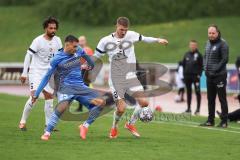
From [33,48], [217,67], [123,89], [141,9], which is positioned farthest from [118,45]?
[141,9]

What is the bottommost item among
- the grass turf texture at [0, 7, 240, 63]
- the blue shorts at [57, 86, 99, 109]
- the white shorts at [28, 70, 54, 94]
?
the blue shorts at [57, 86, 99, 109]

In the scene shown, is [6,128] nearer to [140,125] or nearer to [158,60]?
[140,125]

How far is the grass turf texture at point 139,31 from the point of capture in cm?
4789

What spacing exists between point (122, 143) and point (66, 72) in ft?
5.58

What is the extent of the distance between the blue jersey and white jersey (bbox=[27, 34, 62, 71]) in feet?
4.28

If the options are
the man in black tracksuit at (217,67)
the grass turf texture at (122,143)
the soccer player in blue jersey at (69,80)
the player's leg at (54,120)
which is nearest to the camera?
the grass turf texture at (122,143)

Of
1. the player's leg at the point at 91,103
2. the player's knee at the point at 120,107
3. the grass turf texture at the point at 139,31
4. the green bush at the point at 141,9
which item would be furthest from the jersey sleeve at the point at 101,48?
the green bush at the point at 141,9

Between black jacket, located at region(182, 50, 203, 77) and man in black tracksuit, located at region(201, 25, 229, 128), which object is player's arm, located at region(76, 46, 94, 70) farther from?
black jacket, located at region(182, 50, 203, 77)

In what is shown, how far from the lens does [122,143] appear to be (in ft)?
40.8

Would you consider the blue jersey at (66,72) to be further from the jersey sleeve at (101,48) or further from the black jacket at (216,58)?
the black jacket at (216,58)

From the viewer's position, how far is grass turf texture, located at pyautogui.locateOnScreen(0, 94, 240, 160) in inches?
428

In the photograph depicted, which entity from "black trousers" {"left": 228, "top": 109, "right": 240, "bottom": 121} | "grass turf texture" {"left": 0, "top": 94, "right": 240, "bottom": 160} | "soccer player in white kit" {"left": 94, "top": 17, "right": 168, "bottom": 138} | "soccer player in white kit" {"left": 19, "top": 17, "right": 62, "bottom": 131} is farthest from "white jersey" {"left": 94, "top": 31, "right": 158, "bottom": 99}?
"black trousers" {"left": 228, "top": 109, "right": 240, "bottom": 121}

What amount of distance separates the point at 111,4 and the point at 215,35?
1569 inches

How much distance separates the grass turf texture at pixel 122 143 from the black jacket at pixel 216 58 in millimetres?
1358
